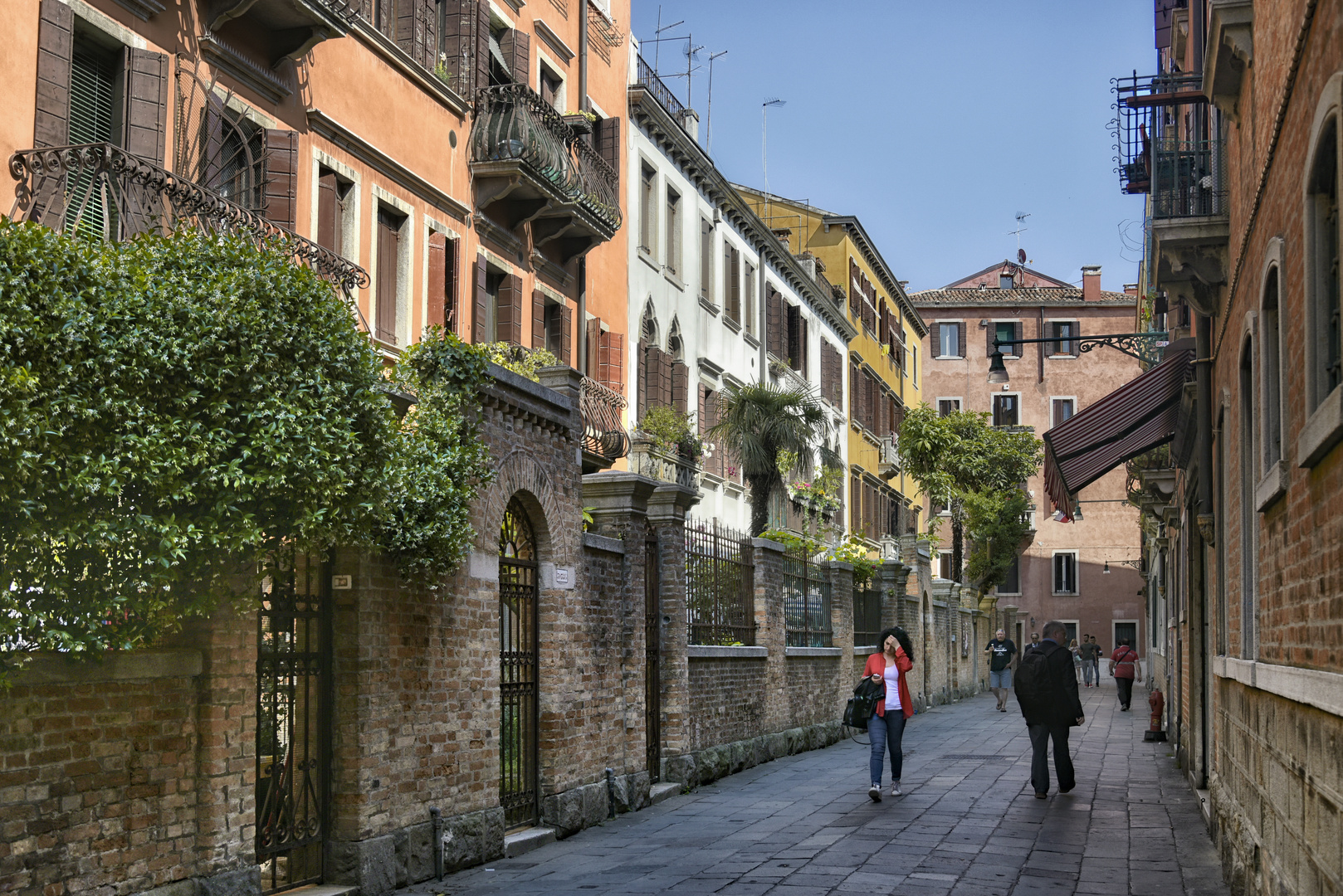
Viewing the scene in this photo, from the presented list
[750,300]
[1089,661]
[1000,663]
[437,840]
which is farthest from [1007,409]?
[437,840]

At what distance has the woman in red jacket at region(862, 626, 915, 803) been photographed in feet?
46.8

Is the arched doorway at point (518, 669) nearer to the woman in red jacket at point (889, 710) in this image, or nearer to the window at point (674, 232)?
the woman in red jacket at point (889, 710)

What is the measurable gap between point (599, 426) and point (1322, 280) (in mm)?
15445

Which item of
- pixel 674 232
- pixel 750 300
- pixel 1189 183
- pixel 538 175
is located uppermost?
pixel 674 232

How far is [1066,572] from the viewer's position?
6425 centimetres

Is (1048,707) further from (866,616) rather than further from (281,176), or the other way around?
(866,616)

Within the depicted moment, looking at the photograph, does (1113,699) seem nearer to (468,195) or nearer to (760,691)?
(760,691)

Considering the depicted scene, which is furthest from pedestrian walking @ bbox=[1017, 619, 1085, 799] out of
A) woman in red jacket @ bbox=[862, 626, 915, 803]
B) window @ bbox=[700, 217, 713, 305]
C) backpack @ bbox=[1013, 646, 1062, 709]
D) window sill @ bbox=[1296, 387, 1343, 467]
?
window @ bbox=[700, 217, 713, 305]

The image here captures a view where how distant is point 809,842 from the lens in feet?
37.4

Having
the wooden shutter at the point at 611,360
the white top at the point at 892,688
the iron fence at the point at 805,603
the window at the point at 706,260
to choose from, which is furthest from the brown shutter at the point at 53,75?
the window at the point at 706,260

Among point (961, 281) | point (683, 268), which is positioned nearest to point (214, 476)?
point (683, 268)

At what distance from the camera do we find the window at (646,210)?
25891 millimetres

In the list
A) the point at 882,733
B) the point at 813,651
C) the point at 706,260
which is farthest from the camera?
the point at 706,260

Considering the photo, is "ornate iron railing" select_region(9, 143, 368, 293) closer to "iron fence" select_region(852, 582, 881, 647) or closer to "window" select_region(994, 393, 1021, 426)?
"iron fence" select_region(852, 582, 881, 647)
